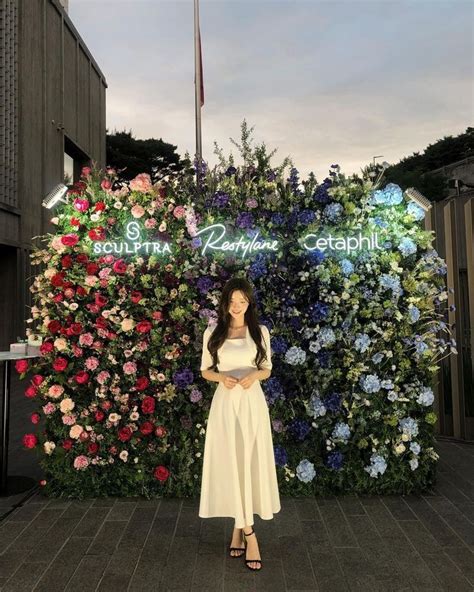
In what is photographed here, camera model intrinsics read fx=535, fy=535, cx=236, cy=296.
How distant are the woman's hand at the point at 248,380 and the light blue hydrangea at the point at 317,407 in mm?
1299

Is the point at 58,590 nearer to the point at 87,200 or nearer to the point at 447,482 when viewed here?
the point at 87,200

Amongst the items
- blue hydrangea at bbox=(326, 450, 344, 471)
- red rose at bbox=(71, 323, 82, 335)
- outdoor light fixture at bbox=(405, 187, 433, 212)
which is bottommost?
blue hydrangea at bbox=(326, 450, 344, 471)

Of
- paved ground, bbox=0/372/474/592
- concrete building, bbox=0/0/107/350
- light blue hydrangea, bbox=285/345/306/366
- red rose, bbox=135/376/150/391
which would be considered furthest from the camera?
concrete building, bbox=0/0/107/350

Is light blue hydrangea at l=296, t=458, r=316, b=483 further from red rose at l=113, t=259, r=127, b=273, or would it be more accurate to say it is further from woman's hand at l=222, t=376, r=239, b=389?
red rose at l=113, t=259, r=127, b=273

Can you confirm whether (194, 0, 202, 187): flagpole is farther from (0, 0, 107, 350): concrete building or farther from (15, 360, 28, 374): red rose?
(15, 360, 28, 374): red rose

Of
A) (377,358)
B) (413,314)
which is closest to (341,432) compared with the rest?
(377,358)

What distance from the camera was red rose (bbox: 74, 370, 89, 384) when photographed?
15.0 ft

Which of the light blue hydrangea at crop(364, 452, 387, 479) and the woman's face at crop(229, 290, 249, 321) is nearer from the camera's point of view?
the woman's face at crop(229, 290, 249, 321)

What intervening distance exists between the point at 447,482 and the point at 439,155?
44335 millimetres

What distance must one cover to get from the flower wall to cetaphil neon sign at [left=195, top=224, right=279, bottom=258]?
0.05 ft

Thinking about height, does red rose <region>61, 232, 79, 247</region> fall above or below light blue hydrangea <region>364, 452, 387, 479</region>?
above

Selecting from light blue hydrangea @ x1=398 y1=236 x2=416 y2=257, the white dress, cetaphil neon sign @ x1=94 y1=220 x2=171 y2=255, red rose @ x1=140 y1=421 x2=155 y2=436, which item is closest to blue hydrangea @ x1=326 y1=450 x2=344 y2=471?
the white dress

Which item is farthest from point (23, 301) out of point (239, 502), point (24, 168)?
point (239, 502)

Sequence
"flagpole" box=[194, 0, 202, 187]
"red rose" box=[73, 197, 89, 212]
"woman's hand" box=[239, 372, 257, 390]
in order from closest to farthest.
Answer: "woman's hand" box=[239, 372, 257, 390] < "red rose" box=[73, 197, 89, 212] < "flagpole" box=[194, 0, 202, 187]
